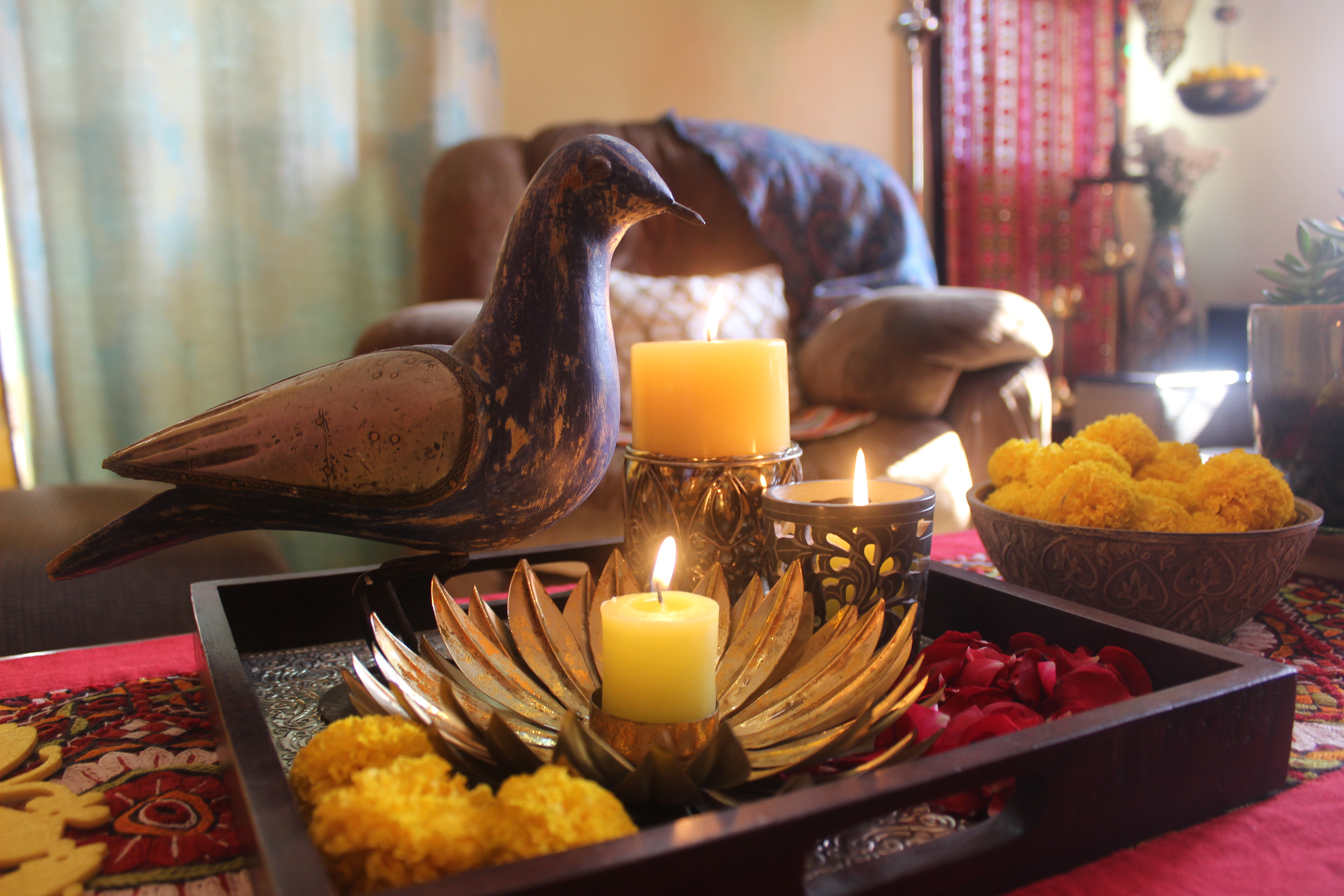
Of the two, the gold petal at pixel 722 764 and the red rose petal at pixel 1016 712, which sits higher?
the gold petal at pixel 722 764

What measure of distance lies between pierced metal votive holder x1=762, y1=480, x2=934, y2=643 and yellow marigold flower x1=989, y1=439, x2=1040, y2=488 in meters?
0.18

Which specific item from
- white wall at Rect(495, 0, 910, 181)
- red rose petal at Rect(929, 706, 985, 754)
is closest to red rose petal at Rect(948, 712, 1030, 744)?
red rose petal at Rect(929, 706, 985, 754)

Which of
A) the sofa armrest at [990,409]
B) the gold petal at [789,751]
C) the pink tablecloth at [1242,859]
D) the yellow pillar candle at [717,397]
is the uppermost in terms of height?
the yellow pillar candle at [717,397]

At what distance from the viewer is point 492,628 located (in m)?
0.46

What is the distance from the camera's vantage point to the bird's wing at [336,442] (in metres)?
0.44

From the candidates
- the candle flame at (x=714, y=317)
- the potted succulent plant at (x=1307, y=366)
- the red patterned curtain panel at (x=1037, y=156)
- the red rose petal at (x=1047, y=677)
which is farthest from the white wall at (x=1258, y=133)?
the red rose petal at (x=1047, y=677)

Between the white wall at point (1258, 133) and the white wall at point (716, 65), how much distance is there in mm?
1175

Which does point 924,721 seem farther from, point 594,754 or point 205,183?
point 205,183

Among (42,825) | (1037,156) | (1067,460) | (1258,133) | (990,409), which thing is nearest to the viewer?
(42,825)

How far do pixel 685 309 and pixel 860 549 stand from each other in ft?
4.50

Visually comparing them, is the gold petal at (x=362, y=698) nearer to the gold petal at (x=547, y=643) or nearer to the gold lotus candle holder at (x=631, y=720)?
the gold lotus candle holder at (x=631, y=720)

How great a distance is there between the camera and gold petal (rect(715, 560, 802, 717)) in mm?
427

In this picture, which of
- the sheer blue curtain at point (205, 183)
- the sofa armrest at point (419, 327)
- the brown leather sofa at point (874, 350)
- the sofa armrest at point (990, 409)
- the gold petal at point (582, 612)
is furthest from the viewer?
the sheer blue curtain at point (205, 183)

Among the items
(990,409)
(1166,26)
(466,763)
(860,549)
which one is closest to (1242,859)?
(860,549)
